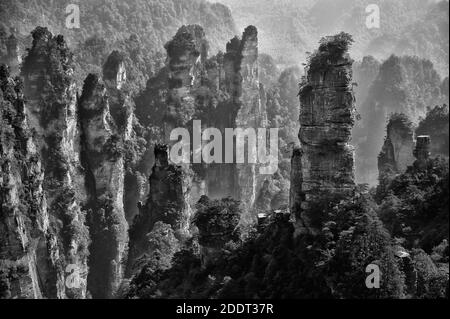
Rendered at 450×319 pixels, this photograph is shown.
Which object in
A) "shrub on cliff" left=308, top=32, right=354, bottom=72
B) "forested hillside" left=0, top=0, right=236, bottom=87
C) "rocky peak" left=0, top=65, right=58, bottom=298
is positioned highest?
"forested hillside" left=0, top=0, right=236, bottom=87

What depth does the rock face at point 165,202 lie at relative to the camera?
55.6m

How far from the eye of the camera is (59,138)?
218ft

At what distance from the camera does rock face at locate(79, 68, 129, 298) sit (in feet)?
224

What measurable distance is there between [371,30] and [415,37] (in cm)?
607

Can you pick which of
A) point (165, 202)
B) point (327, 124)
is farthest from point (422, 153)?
point (165, 202)

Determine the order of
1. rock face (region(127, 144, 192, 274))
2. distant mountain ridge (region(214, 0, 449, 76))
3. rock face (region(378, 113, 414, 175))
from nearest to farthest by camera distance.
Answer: rock face (region(127, 144, 192, 274))
rock face (region(378, 113, 414, 175))
distant mountain ridge (region(214, 0, 449, 76))

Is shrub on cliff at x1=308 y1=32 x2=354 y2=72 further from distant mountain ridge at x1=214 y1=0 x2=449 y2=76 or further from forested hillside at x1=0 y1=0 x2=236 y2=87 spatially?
distant mountain ridge at x1=214 y1=0 x2=449 y2=76

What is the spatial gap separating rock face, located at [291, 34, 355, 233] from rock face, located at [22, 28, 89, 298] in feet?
95.5

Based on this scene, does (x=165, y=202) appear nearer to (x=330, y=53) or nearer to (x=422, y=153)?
(x=422, y=153)

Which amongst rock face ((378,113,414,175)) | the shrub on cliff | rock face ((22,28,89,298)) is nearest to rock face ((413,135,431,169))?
rock face ((378,113,414,175))

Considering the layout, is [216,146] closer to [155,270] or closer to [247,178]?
[247,178]

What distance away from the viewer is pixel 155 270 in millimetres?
45031
